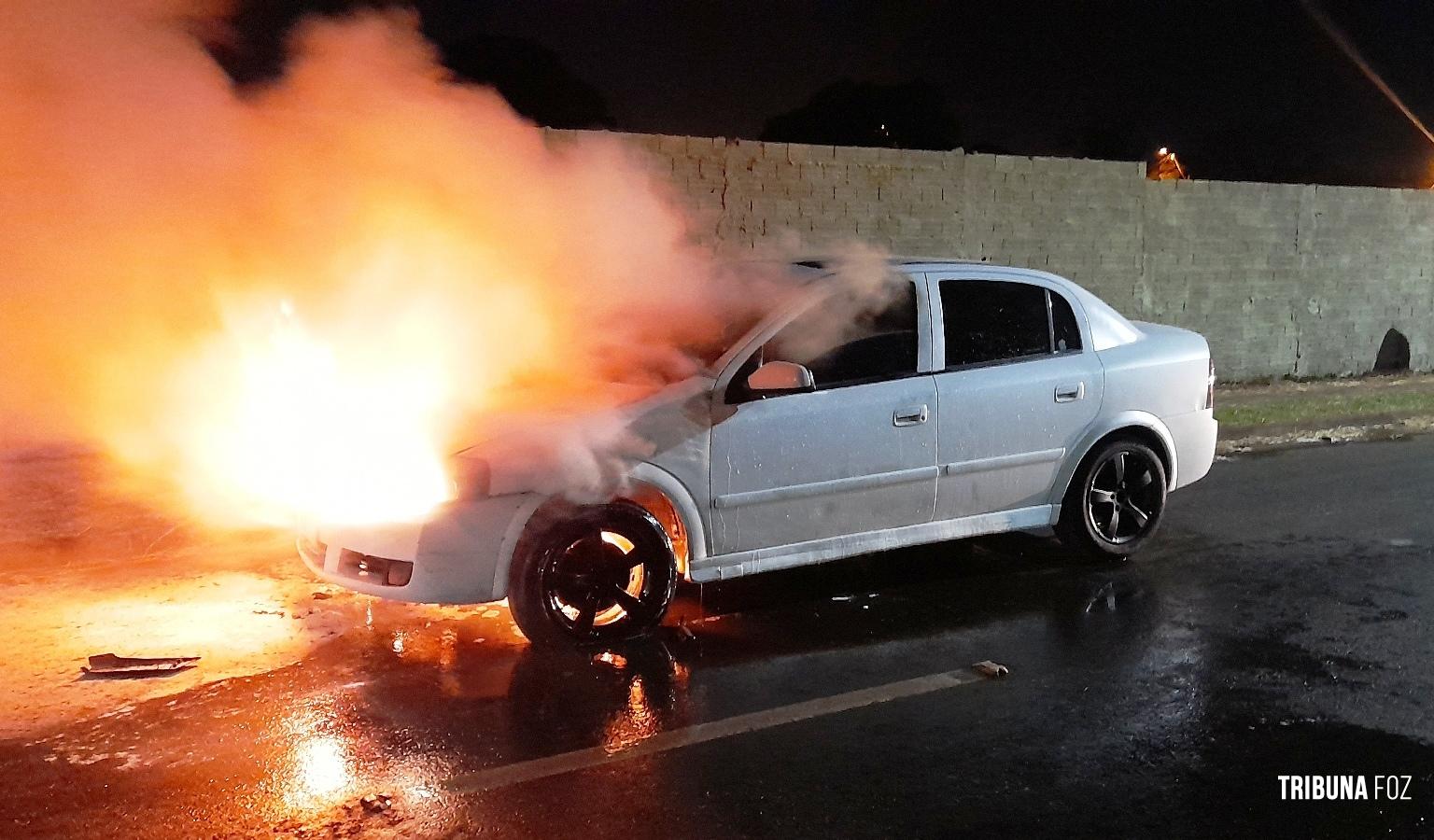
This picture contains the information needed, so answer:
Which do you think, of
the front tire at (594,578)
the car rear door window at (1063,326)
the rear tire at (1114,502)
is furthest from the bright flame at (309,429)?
the rear tire at (1114,502)

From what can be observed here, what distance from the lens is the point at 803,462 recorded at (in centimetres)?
537

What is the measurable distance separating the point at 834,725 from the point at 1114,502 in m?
2.82

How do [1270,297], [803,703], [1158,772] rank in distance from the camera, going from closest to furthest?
[1158,772] → [803,703] → [1270,297]

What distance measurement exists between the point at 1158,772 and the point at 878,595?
217cm

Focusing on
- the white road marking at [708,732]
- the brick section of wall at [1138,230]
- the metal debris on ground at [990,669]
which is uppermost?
→ the brick section of wall at [1138,230]

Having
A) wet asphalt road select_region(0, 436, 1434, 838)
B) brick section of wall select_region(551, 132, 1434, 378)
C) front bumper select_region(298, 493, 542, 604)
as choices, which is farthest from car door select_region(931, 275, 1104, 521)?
brick section of wall select_region(551, 132, 1434, 378)

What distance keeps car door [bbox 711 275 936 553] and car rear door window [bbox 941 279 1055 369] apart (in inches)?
7.0

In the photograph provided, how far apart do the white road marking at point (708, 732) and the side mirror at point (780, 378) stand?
132 centimetres

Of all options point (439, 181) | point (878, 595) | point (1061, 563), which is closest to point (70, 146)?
point (439, 181)

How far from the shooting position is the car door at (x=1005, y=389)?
5770 millimetres

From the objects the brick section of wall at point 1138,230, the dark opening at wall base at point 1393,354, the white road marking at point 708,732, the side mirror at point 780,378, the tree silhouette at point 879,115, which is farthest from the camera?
the tree silhouette at point 879,115

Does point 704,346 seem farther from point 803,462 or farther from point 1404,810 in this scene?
point 1404,810

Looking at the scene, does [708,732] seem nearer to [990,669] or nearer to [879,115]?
[990,669]

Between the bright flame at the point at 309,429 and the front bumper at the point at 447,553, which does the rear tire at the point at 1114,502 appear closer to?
the front bumper at the point at 447,553
